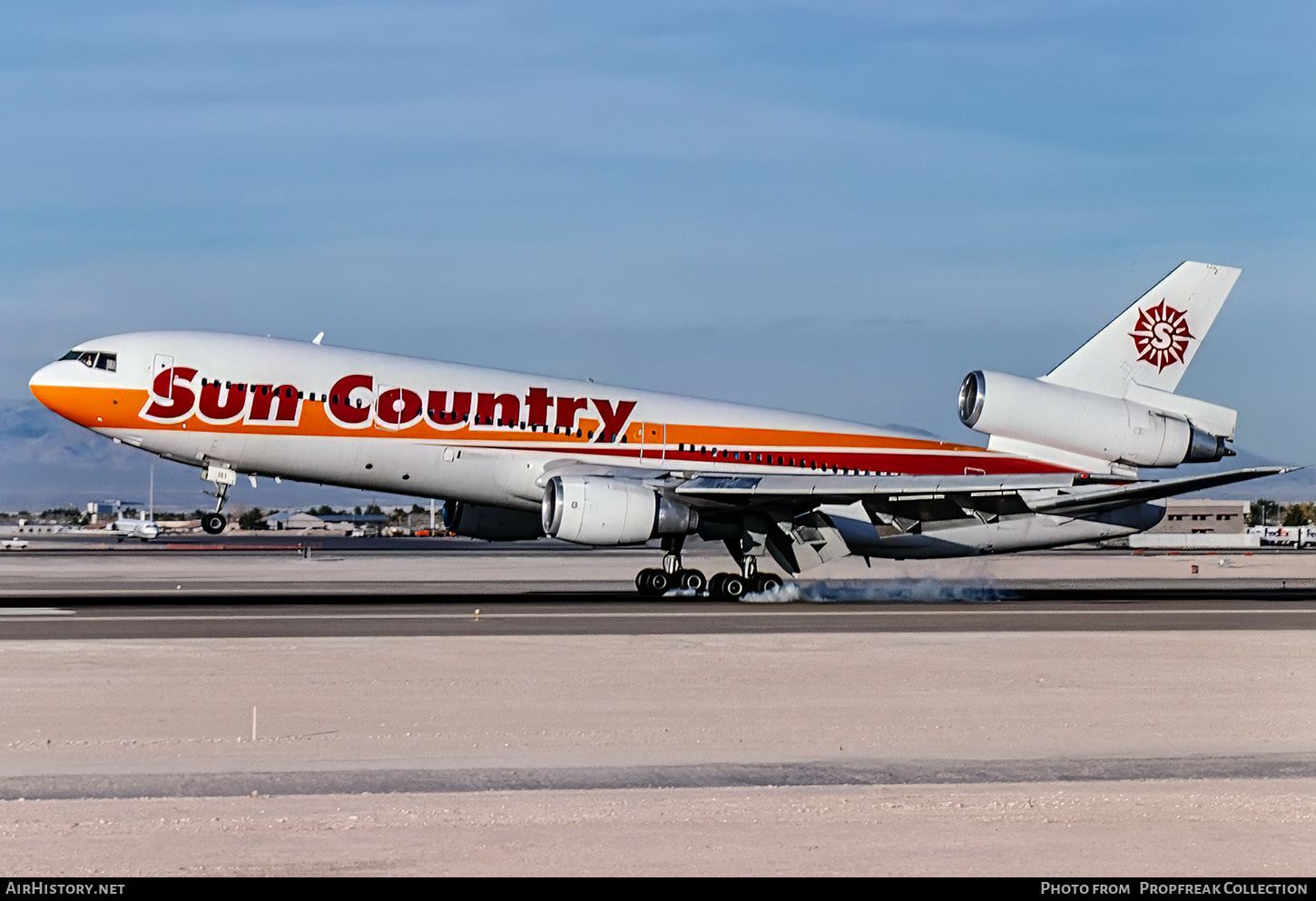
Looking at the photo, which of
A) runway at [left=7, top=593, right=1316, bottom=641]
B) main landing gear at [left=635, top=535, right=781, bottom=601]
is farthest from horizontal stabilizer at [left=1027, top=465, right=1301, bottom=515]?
main landing gear at [left=635, top=535, right=781, bottom=601]

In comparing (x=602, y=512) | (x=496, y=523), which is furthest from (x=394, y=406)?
(x=602, y=512)

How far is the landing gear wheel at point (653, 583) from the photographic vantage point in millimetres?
37812

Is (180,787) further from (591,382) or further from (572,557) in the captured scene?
(572,557)

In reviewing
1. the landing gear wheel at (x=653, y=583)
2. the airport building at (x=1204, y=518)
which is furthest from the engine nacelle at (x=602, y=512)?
the airport building at (x=1204, y=518)

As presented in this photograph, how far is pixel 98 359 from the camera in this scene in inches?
1383

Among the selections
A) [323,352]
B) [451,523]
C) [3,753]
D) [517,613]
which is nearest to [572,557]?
[451,523]

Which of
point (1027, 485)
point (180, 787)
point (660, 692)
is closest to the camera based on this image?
point (180, 787)

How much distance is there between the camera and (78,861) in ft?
29.6

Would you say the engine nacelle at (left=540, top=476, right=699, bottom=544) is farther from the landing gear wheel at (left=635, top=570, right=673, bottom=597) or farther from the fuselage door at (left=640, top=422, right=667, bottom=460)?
the fuselage door at (left=640, top=422, right=667, bottom=460)

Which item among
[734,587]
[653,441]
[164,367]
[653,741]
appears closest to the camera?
[653,741]

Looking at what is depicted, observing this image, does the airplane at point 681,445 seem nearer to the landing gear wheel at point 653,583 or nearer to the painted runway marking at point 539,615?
the landing gear wheel at point 653,583

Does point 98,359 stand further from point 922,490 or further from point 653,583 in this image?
point 922,490

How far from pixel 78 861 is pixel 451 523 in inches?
1216

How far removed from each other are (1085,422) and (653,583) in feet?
42.1
